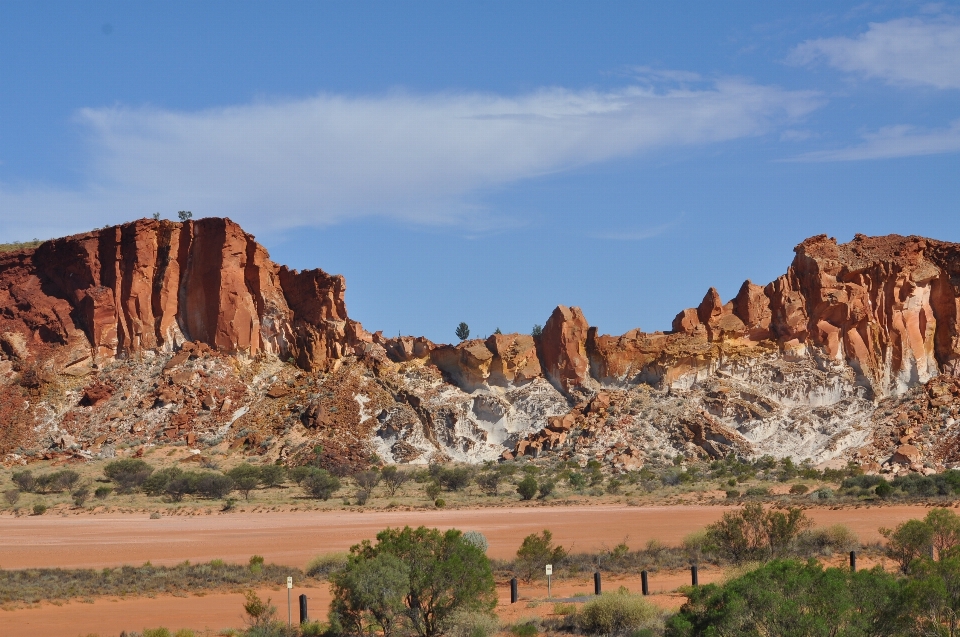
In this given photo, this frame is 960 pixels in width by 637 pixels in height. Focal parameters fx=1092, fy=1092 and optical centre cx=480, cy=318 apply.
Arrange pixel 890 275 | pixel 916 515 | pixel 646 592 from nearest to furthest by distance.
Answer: pixel 646 592
pixel 916 515
pixel 890 275

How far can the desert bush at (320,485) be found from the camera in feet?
176

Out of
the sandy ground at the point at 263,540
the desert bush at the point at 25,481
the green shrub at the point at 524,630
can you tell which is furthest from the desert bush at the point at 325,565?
the desert bush at the point at 25,481

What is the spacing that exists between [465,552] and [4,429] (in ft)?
A: 184

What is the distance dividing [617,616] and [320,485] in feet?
121

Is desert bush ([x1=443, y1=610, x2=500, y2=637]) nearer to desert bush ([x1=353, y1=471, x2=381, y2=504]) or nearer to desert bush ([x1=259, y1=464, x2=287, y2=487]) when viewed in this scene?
desert bush ([x1=353, y1=471, x2=381, y2=504])

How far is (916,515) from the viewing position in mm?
37281

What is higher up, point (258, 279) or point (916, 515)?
point (258, 279)

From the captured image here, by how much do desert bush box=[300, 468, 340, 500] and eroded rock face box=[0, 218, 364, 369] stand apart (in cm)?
1645

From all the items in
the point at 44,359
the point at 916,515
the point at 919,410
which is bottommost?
the point at 916,515

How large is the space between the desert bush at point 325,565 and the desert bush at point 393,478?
27083 mm

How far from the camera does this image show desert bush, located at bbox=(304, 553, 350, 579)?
2647 centimetres

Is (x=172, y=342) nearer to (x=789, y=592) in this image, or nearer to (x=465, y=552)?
(x=465, y=552)

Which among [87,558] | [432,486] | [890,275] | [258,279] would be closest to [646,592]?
[87,558]

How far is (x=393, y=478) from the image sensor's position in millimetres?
56781
